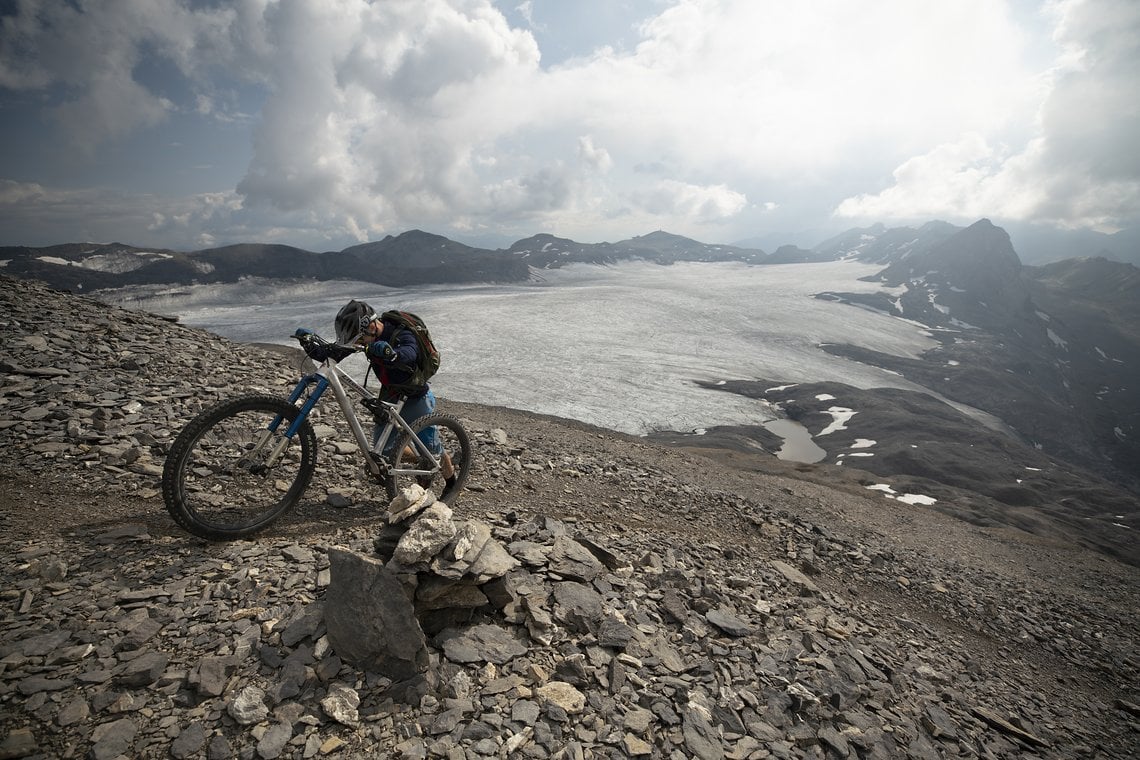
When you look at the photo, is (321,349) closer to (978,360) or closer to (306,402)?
(306,402)

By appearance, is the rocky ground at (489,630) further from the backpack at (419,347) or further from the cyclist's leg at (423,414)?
the backpack at (419,347)

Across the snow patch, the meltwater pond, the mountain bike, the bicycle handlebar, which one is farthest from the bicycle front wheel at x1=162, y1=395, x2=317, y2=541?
the snow patch

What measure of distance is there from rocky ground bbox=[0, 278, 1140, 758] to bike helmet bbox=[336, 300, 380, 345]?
7.78ft

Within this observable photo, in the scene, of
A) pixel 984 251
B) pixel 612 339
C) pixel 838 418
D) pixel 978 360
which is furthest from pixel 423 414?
pixel 984 251

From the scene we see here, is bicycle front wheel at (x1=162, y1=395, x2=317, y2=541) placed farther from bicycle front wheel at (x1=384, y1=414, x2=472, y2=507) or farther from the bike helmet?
bicycle front wheel at (x1=384, y1=414, x2=472, y2=507)

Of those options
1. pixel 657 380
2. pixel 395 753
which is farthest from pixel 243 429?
pixel 657 380

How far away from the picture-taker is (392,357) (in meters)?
5.75

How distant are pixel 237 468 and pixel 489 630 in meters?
3.38

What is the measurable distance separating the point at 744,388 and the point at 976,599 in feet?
154

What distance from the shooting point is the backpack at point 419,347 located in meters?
6.27

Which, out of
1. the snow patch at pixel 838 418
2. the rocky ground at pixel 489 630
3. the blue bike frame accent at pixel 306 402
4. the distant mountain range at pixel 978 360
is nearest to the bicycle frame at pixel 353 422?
the blue bike frame accent at pixel 306 402

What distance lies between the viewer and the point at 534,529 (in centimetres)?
641

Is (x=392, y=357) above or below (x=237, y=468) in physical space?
above

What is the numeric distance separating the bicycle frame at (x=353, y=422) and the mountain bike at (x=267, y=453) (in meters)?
0.01
